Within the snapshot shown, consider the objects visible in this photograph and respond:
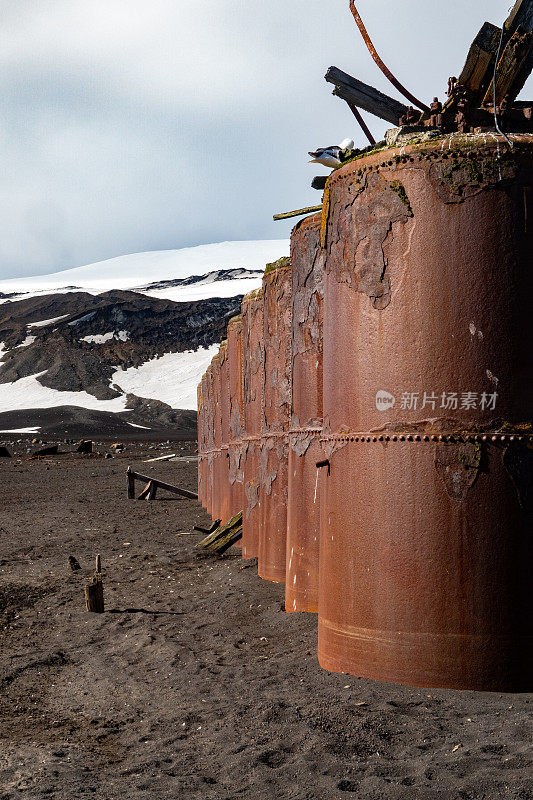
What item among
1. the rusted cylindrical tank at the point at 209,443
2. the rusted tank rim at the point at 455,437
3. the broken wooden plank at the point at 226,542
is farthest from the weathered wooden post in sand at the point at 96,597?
the rusted cylindrical tank at the point at 209,443

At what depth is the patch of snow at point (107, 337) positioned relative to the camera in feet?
341

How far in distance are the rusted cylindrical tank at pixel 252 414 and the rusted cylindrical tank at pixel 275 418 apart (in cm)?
67

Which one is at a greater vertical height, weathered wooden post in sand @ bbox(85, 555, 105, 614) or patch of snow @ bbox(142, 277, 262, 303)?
patch of snow @ bbox(142, 277, 262, 303)

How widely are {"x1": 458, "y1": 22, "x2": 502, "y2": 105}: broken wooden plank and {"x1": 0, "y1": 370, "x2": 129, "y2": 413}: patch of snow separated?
80.8m

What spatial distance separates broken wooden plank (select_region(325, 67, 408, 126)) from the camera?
6.32m

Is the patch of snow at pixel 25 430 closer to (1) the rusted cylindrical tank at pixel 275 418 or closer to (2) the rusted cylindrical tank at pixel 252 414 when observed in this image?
(2) the rusted cylindrical tank at pixel 252 414

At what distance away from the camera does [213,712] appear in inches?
210

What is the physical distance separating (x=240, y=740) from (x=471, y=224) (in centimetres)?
310

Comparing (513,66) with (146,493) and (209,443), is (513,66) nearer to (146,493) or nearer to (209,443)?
(209,443)

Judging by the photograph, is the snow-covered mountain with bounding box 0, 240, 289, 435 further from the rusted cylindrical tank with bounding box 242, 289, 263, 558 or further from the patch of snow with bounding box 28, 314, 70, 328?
the rusted cylindrical tank with bounding box 242, 289, 263, 558

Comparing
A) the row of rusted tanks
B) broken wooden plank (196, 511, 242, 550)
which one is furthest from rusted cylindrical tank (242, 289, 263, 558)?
the row of rusted tanks

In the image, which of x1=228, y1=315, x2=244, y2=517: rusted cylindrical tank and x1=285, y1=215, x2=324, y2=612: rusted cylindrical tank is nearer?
x1=285, y1=215, x2=324, y2=612: rusted cylindrical tank

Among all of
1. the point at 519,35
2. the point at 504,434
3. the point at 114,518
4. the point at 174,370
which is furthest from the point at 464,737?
the point at 174,370

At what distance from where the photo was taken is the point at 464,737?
4434mm
